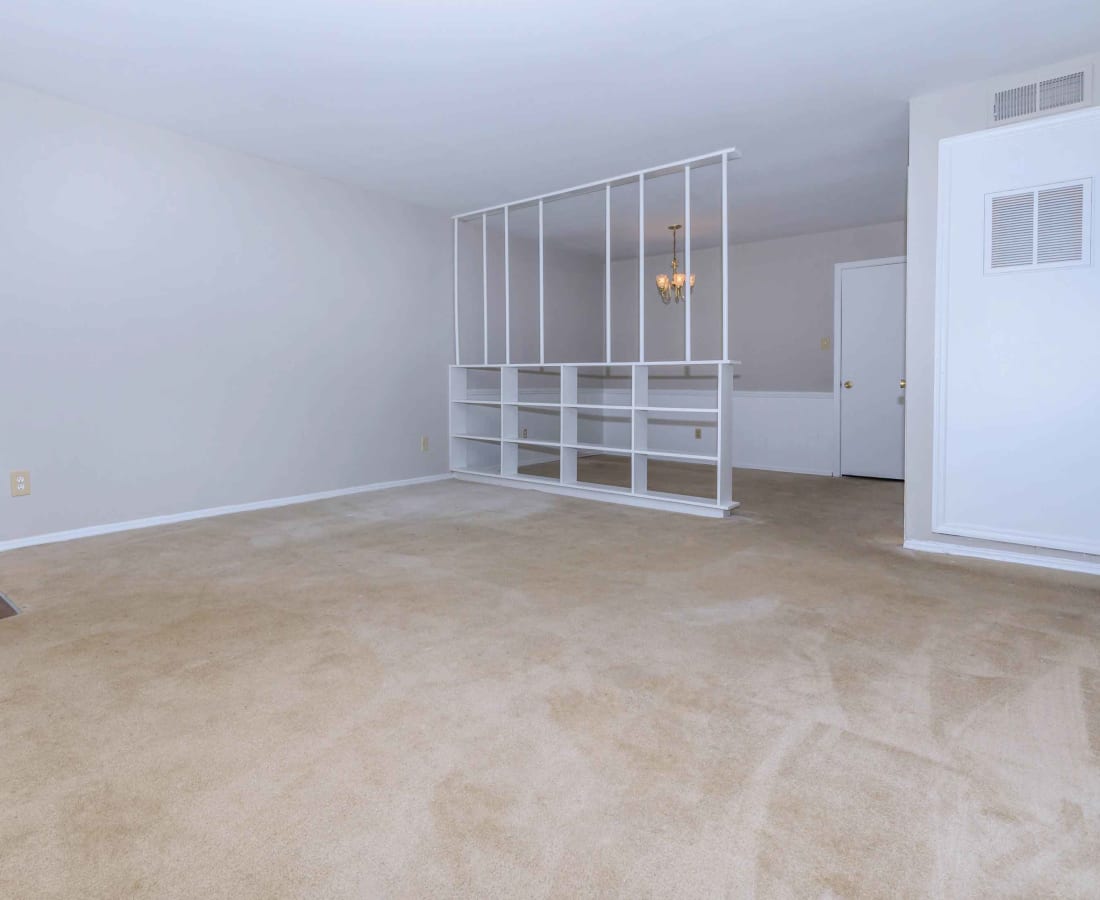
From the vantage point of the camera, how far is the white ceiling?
9.02 ft

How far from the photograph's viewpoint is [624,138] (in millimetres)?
4113

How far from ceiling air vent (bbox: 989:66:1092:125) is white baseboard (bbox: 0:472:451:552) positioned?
458 cm

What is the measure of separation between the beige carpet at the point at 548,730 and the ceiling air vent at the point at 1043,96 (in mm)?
2169

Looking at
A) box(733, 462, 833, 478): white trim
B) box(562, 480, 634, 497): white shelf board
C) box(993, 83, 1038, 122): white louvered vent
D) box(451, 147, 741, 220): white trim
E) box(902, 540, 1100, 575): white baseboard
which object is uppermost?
box(451, 147, 741, 220): white trim

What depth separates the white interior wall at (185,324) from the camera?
3568 millimetres

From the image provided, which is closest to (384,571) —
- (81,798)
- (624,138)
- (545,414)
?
(81,798)

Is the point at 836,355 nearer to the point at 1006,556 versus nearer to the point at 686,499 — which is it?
the point at 686,499

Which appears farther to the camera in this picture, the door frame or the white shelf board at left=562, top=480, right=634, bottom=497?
the door frame

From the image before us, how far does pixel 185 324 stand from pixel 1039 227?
468 cm

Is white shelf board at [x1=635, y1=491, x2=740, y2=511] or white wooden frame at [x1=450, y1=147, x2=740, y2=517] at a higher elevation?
white wooden frame at [x1=450, y1=147, x2=740, y2=517]

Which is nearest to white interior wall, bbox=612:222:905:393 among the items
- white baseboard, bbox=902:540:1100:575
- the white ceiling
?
the white ceiling

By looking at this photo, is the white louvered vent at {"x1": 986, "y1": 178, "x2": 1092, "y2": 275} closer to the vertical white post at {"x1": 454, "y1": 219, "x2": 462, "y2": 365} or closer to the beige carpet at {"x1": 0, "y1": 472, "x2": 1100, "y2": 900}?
the beige carpet at {"x1": 0, "y1": 472, "x2": 1100, "y2": 900}

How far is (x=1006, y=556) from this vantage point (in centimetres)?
332

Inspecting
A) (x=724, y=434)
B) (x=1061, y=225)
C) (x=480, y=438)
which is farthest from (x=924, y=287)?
(x=480, y=438)
